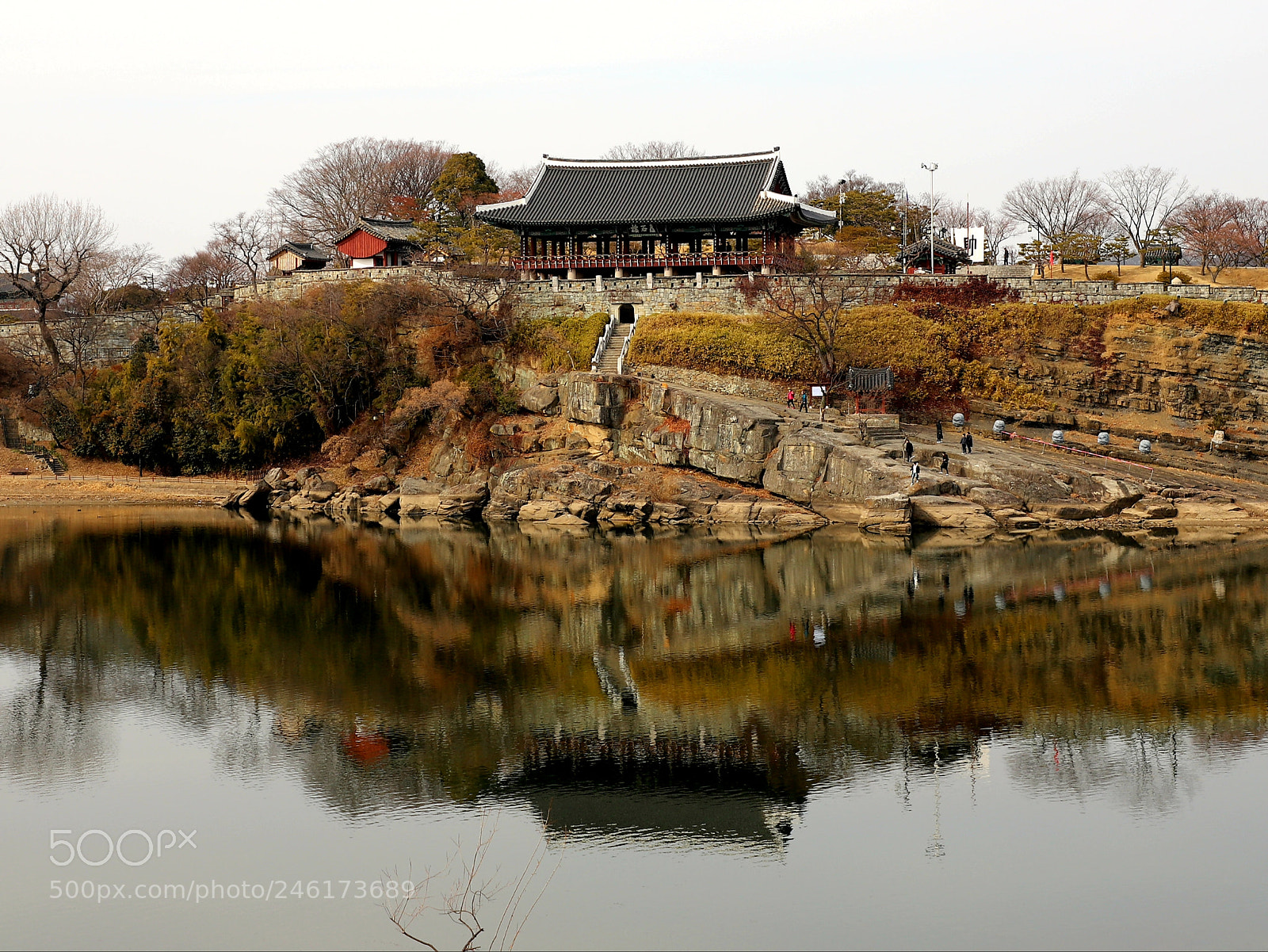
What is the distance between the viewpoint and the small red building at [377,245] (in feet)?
232

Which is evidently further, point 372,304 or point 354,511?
point 372,304

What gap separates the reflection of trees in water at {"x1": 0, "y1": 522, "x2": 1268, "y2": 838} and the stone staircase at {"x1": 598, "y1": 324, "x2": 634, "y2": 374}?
53.4 ft

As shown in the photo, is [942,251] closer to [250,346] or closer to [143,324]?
[250,346]

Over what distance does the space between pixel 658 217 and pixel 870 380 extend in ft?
52.7

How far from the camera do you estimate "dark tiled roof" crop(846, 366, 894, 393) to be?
54406 millimetres

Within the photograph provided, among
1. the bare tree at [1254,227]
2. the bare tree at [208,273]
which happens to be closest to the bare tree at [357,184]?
the bare tree at [208,273]

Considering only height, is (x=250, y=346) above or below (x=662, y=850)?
Result: above

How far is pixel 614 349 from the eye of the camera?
59.2m

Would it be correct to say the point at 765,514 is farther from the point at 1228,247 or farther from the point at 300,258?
the point at 300,258

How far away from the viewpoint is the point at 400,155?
91312mm

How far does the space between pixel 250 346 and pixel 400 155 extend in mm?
33278

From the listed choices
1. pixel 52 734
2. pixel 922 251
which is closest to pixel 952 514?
pixel 922 251


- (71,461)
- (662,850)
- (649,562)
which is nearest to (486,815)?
(662,850)

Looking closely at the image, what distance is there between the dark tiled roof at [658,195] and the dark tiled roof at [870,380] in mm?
10655
